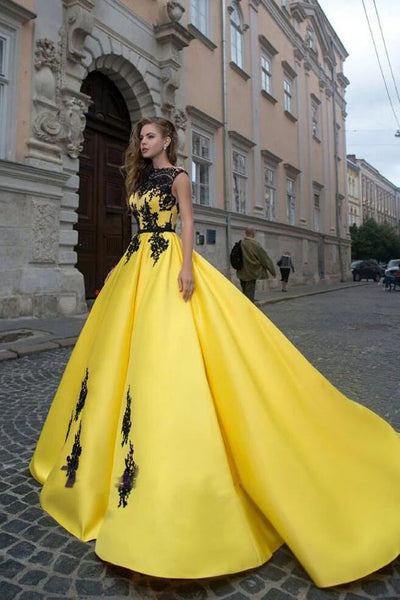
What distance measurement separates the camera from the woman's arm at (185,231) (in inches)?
68.6

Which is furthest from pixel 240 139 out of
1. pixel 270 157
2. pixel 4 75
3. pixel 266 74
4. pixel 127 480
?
pixel 127 480

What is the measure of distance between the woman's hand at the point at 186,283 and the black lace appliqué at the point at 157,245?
0.17m

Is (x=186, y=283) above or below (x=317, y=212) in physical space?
below

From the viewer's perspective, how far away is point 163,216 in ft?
6.46

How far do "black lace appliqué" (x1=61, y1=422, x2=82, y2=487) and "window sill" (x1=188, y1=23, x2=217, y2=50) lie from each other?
504 inches

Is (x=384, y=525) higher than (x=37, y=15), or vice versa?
(x=37, y=15)

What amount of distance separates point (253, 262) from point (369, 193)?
5321 cm

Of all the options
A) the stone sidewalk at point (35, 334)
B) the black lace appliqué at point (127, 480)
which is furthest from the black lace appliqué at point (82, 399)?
the stone sidewalk at point (35, 334)

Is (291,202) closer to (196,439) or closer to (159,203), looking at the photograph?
(159,203)

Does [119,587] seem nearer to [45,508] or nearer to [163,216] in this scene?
[45,508]

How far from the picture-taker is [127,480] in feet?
4.83

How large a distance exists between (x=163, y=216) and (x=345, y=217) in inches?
1040

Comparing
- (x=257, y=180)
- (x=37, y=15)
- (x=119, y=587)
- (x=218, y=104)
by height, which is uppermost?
(x=218, y=104)

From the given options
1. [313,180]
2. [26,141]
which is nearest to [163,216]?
[26,141]
